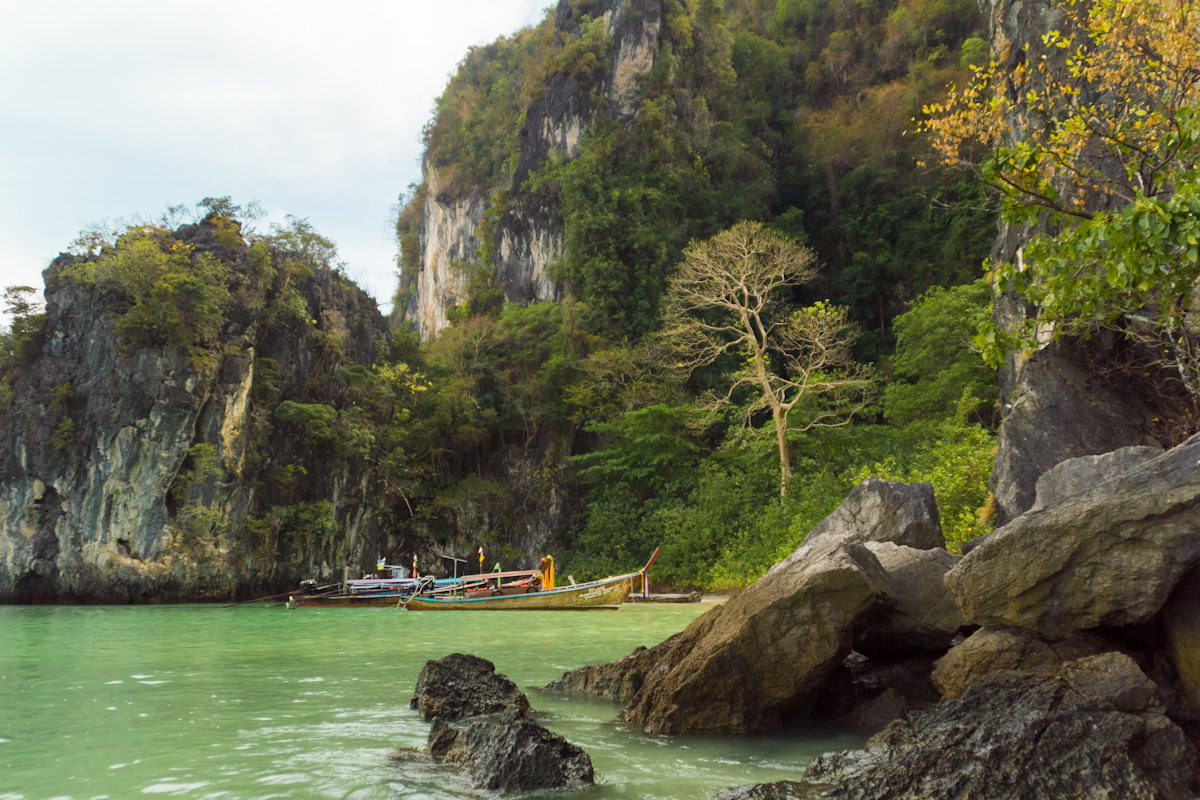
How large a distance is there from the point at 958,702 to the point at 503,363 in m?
26.1

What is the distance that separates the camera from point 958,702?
4.42m

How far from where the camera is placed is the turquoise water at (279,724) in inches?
171

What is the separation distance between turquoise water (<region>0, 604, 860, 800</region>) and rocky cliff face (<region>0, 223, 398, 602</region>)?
10121 mm

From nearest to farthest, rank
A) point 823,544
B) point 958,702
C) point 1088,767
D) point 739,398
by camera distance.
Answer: point 1088,767 → point 958,702 → point 823,544 → point 739,398

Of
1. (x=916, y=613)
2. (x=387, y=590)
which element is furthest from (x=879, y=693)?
(x=387, y=590)

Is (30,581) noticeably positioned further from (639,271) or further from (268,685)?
(639,271)

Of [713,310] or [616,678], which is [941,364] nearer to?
[713,310]

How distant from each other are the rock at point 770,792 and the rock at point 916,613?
270cm

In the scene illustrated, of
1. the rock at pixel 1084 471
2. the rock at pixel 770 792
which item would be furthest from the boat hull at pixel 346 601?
the rock at pixel 770 792

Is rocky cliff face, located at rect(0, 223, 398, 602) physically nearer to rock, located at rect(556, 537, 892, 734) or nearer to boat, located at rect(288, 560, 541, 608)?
boat, located at rect(288, 560, 541, 608)

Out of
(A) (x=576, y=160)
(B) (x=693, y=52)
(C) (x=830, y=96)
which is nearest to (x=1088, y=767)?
(A) (x=576, y=160)

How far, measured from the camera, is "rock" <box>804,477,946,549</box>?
920 centimetres

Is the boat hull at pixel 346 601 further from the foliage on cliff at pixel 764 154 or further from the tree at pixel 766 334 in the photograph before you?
the foliage on cliff at pixel 764 154

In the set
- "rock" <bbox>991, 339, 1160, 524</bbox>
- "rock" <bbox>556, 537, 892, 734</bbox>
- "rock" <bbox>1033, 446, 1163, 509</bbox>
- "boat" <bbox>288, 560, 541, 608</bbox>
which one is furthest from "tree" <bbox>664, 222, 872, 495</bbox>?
"rock" <bbox>556, 537, 892, 734</bbox>
